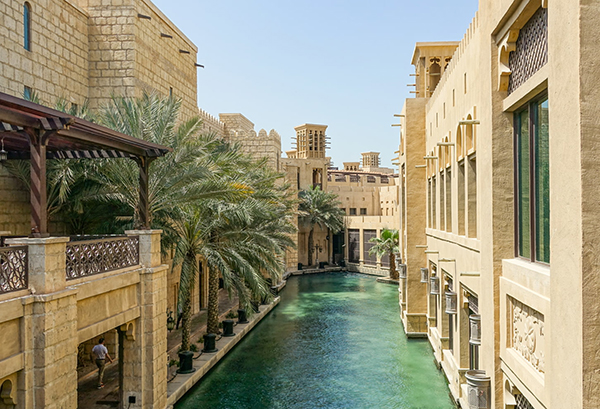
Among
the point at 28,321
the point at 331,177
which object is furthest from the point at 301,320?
the point at 331,177

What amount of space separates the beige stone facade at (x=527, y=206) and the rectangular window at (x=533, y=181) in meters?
0.02

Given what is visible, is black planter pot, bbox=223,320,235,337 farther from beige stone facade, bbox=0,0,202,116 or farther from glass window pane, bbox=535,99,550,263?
glass window pane, bbox=535,99,550,263

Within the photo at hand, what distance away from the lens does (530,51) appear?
5211 millimetres

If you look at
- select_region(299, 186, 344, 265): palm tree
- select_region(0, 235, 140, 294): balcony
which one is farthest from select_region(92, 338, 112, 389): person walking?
select_region(299, 186, 344, 265): palm tree

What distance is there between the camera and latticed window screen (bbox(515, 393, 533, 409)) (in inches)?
212

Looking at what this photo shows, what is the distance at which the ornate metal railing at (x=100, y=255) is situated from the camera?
741 cm

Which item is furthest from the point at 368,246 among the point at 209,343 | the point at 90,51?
the point at 90,51

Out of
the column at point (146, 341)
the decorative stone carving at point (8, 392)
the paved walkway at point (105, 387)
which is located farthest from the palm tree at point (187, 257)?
the decorative stone carving at point (8, 392)

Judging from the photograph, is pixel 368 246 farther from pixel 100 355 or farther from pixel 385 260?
pixel 100 355

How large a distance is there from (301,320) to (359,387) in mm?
8089

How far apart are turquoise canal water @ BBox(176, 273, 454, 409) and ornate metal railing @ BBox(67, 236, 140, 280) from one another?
3956 millimetres

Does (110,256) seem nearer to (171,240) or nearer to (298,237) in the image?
(171,240)

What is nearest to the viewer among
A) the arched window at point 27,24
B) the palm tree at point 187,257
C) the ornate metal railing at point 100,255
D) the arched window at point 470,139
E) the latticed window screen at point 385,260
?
the ornate metal railing at point 100,255

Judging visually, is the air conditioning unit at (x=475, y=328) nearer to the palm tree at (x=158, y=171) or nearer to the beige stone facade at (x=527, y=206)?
the beige stone facade at (x=527, y=206)
